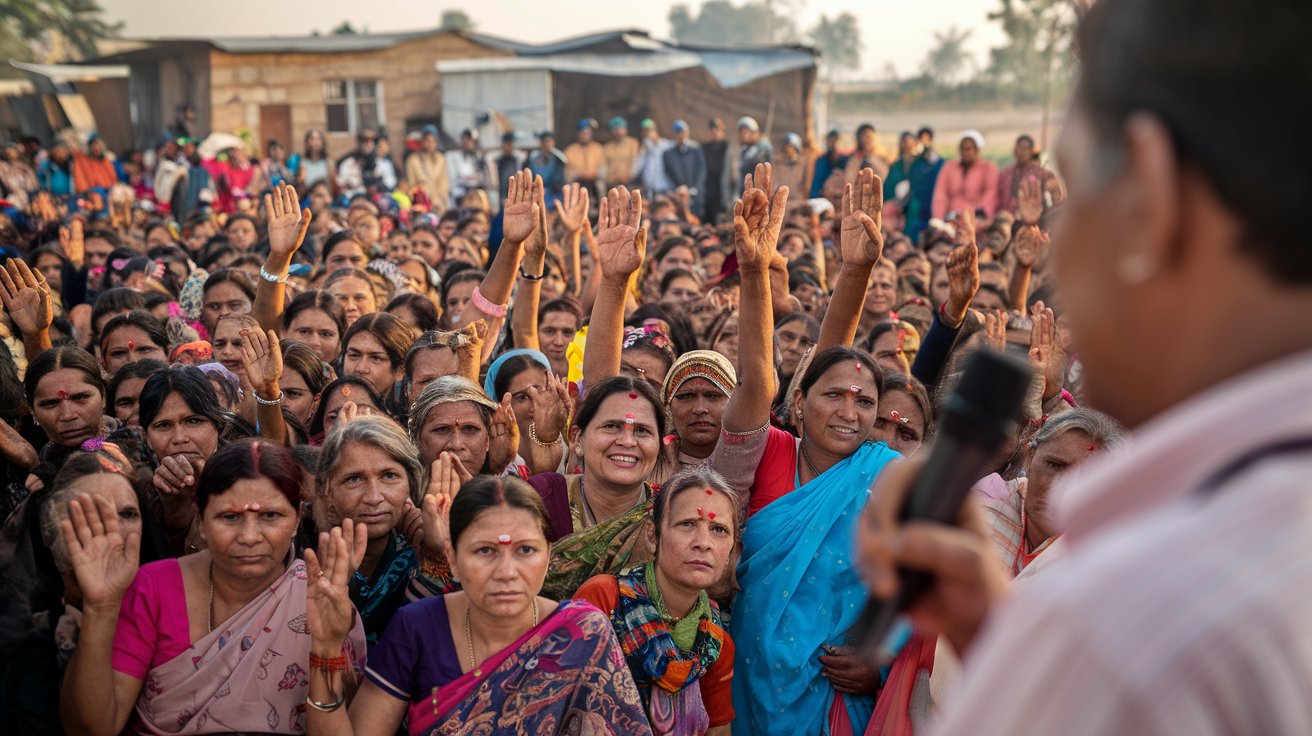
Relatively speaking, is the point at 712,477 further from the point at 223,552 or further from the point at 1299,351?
the point at 1299,351

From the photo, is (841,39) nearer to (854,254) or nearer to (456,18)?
(456,18)

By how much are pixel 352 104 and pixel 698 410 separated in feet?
75.0

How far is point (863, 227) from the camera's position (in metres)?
4.79

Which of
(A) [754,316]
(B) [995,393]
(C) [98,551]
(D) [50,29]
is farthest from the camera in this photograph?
(D) [50,29]

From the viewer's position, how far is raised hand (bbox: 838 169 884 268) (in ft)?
15.7

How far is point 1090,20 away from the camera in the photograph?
1.01 m

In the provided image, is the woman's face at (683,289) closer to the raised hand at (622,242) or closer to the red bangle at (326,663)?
the raised hand at (622,242)

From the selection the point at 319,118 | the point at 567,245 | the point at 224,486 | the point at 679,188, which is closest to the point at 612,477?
the point at 224,486

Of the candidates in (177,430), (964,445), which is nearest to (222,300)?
(177,430)

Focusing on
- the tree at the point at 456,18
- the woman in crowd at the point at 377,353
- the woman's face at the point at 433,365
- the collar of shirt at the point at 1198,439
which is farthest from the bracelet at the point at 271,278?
the tree at the point at 456,18

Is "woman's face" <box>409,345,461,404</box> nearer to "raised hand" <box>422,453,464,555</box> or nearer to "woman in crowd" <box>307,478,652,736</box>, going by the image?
"raised hand" <box>422,453,464,555</box>

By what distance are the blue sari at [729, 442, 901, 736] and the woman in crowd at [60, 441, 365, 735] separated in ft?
4.34

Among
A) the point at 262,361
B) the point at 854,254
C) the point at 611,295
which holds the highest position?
the point at 854,254

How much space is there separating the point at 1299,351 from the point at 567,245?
8601mm
